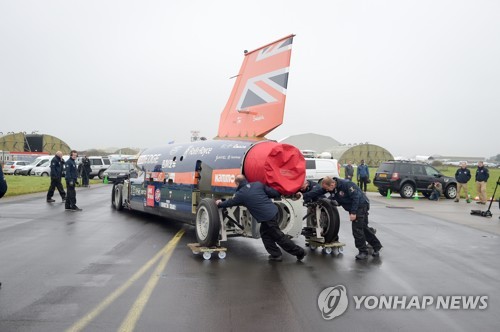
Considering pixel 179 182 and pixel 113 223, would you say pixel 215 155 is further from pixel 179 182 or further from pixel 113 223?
pixel 113 223

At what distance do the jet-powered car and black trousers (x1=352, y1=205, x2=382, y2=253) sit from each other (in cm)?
45

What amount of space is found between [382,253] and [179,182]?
4.78 metres

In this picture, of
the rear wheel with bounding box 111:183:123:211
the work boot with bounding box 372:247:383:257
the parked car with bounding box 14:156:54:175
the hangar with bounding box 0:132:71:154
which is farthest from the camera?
the hangar with bounding box 0:132:71:154

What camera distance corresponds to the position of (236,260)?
8.07 meters

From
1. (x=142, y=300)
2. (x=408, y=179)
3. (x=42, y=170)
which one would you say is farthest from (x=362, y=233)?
(x=42, y=170)

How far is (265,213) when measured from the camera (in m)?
7.93

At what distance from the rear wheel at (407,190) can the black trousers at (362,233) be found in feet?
53.0

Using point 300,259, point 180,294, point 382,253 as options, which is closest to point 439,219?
point 382,253

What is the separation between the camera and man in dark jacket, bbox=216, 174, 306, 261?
26.0ft

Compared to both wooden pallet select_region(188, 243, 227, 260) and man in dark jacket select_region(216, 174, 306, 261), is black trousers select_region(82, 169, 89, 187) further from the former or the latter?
man in dark jacket select_region(216, 174, 306, 261)

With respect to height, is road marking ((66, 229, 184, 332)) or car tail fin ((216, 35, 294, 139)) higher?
car tail fin ((216, 35, 294, 139))

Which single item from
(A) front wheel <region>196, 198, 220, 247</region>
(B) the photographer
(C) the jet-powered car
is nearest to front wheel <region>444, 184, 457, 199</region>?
(B) the photographer

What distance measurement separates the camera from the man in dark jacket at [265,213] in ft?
26.0

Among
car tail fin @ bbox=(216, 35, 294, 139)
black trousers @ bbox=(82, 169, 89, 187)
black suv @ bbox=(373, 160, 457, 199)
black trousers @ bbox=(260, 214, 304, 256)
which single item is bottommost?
black trousers @ bbox=(82, 169, 89, 187)
